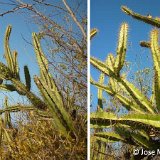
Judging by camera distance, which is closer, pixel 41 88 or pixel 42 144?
pixel 41 88

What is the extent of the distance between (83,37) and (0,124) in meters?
1.24

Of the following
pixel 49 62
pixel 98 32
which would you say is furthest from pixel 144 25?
pixel 49 62

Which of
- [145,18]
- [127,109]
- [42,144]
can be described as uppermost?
[145,18]

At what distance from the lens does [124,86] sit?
3385mm

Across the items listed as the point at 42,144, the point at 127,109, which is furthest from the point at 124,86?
the point at 42,144

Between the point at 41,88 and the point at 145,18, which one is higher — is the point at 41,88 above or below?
below

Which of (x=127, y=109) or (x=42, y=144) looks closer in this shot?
(x=127, y=109)

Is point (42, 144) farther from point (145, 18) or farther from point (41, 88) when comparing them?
point (145, 18)

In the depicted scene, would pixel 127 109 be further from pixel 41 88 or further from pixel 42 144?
pixel 42 144

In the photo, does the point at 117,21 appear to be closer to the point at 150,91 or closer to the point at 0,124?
the point at 150,91

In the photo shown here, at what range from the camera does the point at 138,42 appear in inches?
145

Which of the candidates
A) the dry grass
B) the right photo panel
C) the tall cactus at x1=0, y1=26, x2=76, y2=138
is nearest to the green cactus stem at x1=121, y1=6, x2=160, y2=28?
the right photo panel

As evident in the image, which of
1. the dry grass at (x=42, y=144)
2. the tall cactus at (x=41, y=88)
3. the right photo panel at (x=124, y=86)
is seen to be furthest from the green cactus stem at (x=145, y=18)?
the dry grass at (x=42, y=144)

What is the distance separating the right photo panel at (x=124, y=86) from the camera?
3.17 meters
